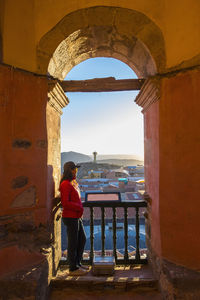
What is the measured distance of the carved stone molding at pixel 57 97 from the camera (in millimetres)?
2500

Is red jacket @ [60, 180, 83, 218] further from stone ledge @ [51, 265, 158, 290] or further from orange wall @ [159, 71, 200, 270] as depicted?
orange wall @ [159, 71, 200, 270]

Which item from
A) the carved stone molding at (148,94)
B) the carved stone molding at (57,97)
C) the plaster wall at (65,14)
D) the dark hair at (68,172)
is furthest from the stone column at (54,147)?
the carved stone molding at (148,94)

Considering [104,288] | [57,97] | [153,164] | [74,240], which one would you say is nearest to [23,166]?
[57,97]

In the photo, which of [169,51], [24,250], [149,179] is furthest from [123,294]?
[169,51]

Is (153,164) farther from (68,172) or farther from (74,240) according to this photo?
(74,240)

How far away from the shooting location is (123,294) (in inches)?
90.9

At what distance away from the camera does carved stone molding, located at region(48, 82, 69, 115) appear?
2500mm

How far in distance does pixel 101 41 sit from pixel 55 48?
2.95 feet

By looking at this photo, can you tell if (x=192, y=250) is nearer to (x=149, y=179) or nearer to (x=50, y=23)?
(x=149, y=179)

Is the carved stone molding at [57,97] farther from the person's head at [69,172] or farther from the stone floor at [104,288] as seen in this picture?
the stone floor at [104,288]

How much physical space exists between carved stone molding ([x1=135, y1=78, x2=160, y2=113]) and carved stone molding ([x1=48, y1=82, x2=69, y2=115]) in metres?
1.24

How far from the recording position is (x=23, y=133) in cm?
236

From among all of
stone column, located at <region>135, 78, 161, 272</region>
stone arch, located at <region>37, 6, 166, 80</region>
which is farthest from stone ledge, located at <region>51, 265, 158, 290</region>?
stone arch, located at <region>37, 6, 166, 80</region>

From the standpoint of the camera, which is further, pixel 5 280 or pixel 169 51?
pixel 169 51
